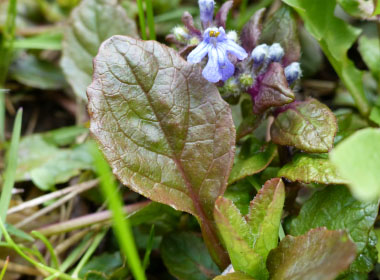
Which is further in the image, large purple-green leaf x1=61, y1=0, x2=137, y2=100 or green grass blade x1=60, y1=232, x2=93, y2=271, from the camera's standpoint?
large purple-green leaf x1=61, y1=0, x2=137, y2=100

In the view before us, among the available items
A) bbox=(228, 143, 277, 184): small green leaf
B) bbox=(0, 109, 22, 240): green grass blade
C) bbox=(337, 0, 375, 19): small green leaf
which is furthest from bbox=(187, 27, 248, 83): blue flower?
bbox=(0, 109, 22, 240): green grass blade

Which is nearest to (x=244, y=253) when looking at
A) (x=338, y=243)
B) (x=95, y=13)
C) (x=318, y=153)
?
(x=338, y=243)

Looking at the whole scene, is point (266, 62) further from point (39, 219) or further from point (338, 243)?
point (39, 219)

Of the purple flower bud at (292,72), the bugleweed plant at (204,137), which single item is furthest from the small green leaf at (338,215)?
the purple flower bud at (292,72)

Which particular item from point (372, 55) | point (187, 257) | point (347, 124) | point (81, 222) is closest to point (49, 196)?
point (81, 222)

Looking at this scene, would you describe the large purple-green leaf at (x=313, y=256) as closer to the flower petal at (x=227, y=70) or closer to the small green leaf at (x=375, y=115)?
the flower petal at (x=227, y=70)

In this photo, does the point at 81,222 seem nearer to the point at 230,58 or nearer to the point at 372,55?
the point at 230,58

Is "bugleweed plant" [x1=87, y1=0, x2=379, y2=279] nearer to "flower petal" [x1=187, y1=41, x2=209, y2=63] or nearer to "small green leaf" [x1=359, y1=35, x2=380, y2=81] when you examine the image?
"flower petal" [x1=187, y1=41, x2=209, y2=63]
